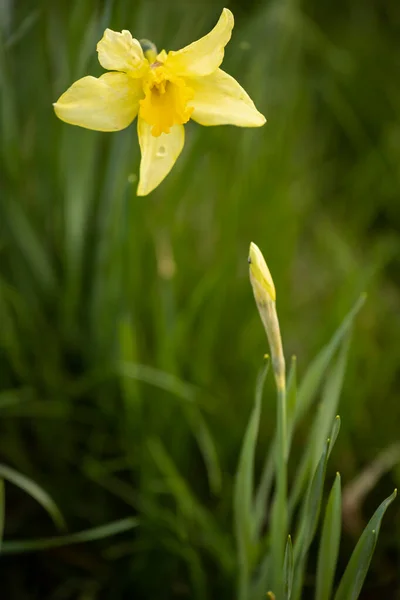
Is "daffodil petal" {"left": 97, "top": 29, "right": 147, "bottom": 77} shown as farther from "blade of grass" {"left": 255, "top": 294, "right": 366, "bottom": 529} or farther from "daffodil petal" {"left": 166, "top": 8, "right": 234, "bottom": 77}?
"blade of grass" {"left": 255, "top": 294, "right": 366, "bottom": 529}

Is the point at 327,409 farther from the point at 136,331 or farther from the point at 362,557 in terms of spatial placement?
the point at 136,331

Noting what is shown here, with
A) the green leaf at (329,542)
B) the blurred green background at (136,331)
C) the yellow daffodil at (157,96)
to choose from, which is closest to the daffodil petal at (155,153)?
the yellow daffodil at (157,96)

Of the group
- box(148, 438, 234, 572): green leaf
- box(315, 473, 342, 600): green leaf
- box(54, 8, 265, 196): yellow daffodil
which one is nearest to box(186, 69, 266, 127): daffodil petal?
box(54, 8, 265, 196): yellow daffodil

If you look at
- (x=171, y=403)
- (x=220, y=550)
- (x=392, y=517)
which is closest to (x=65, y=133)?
(x=171, y=403)

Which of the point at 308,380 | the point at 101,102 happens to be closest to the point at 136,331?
the point at 308,380

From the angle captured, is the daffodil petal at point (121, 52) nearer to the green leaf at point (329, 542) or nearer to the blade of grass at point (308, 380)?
the blade of grass at point (308, 380)

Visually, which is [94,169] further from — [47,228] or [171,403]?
[171,403]
